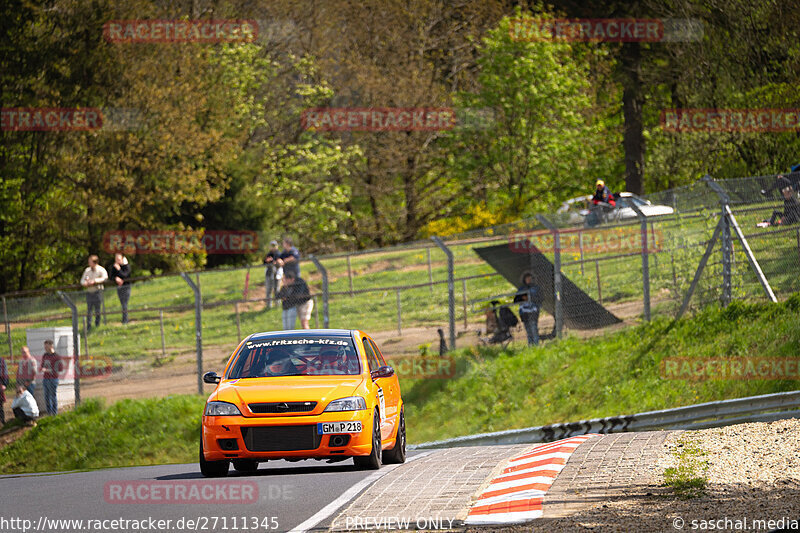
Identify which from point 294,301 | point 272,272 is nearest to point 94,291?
point 294,301

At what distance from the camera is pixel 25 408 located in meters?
25.3

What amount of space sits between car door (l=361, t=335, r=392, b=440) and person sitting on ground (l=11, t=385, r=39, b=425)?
531 inches

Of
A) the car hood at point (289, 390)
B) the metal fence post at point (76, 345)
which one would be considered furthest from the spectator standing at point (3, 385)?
the car hood at point (289, 390)

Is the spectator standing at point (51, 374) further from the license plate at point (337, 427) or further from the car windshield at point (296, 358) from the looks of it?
the license plate at point (337, 427)

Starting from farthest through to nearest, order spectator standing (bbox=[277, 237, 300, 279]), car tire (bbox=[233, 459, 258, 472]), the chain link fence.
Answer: spectator standing (bbox=[277, 237, 300, 279]), the chain link fence, car tire (bbox=[233, 459, 258, 472])

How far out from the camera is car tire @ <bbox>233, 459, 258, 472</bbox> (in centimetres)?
1214

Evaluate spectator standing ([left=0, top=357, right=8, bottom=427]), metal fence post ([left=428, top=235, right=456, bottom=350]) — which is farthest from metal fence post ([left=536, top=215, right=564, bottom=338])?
spectator standing ([left=0, top=357, right=8, bottom=427])

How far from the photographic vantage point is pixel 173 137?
4291 centimetres

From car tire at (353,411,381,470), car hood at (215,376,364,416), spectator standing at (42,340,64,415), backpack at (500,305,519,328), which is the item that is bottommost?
spectator standing at (42,340,64,415)

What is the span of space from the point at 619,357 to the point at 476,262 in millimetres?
8840

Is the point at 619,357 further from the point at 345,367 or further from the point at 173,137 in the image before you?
the point at 173,137

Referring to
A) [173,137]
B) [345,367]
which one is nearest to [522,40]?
[173,137]

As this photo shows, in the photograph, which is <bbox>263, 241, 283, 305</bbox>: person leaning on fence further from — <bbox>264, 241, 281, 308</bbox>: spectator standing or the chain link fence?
the chain link fence

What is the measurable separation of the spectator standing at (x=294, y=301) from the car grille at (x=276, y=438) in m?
12.8
